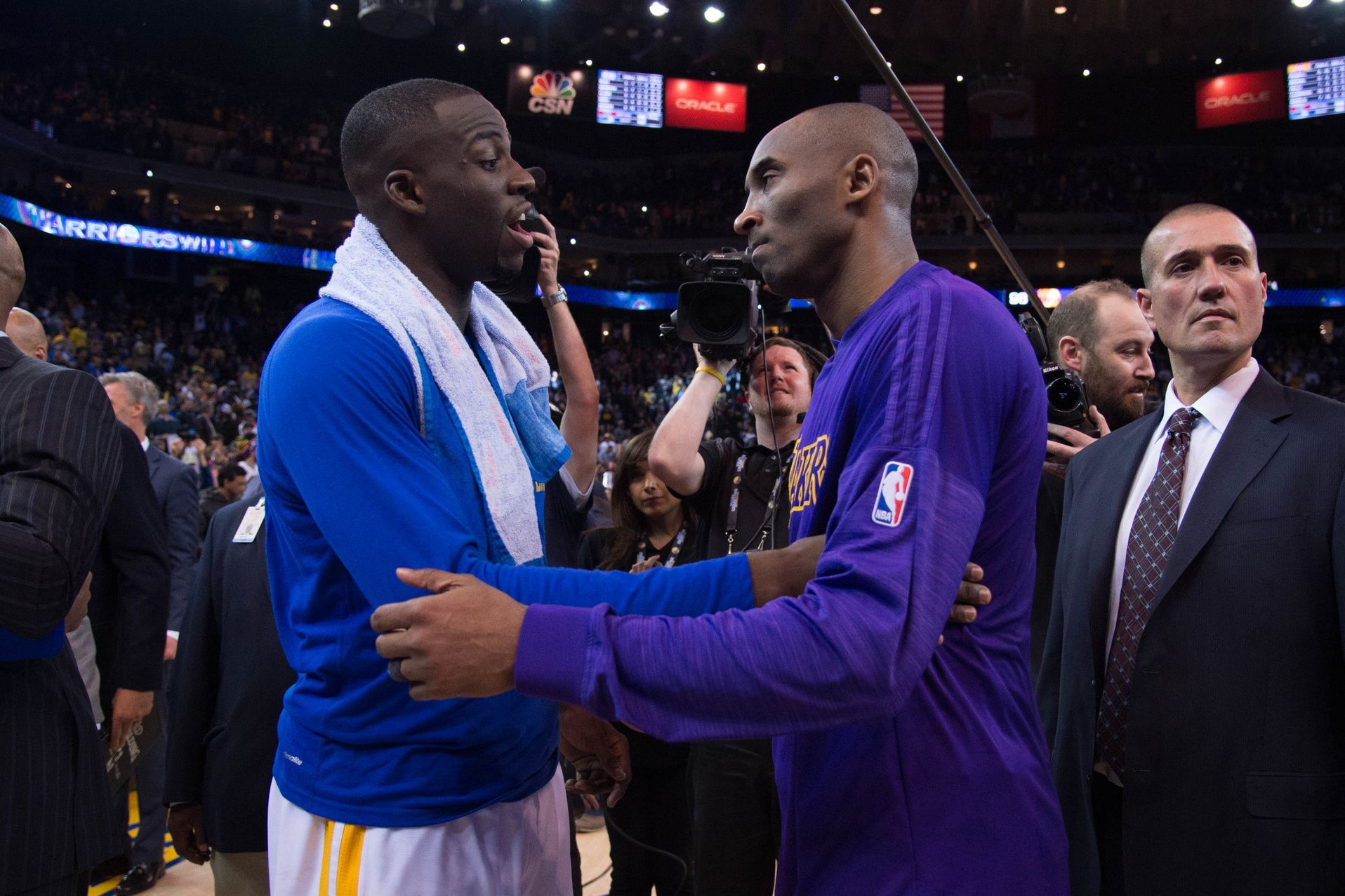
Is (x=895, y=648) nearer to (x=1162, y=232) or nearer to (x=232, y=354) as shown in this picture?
(x=1162, y=232)

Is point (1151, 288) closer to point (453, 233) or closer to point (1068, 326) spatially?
point (1068, 326)

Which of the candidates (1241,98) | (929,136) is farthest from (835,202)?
(1241,98)

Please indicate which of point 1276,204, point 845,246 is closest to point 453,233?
point 845,246

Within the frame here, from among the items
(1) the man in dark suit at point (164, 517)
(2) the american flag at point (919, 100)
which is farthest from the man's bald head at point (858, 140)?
(2) the american flag at point (919, 100)

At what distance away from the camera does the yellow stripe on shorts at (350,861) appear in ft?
4.56

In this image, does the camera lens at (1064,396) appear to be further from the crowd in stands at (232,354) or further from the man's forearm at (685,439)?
the crowd in stands at (232,354)

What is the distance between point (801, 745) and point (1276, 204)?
2861 centimetres

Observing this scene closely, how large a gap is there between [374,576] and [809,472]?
62 centimetres

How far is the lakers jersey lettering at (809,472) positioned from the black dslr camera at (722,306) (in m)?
1.50

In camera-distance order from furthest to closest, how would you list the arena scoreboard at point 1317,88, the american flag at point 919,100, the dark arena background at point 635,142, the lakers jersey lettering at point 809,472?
the american flag at point 919,100
the arena scoreboard at point 1317,88
the dark arena background at point 635,142
the lakers jersey lettering at point 809,472

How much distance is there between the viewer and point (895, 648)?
1.11m

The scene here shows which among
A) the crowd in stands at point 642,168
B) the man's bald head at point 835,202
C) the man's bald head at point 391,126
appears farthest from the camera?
the crowd in stands at point 642,168

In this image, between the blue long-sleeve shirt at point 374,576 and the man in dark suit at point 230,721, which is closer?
the blue long-sleeve shirt at point 374,576

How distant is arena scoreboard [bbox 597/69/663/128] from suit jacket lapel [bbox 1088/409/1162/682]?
76.7ft
